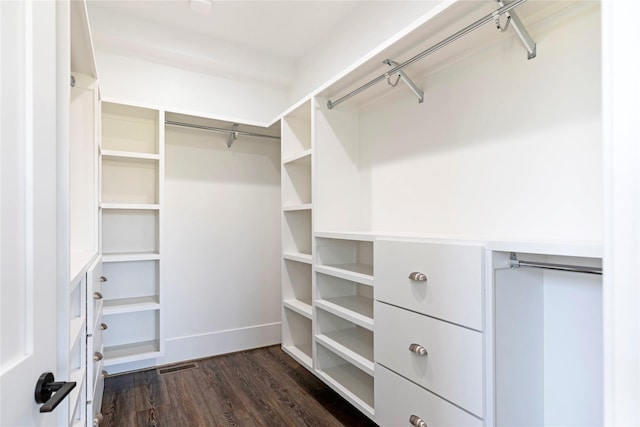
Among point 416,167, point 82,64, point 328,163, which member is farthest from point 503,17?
point 82,64

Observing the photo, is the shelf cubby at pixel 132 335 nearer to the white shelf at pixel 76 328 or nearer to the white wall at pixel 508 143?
the white shelf at pixel 76 328

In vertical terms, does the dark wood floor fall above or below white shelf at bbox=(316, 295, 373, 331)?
below

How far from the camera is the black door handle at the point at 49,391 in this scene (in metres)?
0.65

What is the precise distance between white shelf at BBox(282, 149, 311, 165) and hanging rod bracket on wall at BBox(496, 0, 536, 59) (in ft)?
4.30

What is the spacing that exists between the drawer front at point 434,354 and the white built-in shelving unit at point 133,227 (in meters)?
1.79

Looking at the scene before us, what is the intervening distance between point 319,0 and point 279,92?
1.10 m

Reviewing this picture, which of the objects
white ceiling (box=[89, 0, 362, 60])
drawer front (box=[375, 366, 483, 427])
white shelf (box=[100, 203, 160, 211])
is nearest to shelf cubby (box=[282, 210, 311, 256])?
white shelf (box=[100, 203, 160, 211])

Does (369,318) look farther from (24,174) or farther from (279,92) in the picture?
(279,92)

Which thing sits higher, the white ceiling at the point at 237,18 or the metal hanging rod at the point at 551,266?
the white ceiling at the point at 237,18

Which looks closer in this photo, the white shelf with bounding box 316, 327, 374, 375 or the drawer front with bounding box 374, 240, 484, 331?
the drawer front with bounding box 374, 240, 484, 331

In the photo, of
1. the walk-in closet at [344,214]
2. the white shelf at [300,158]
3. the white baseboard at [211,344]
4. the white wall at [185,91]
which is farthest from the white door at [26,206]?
the white baseboard at [211,344]

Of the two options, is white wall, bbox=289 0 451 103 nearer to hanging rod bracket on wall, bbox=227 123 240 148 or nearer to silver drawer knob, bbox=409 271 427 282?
hanging rod bracket on wall, bbox=227 123 240 148

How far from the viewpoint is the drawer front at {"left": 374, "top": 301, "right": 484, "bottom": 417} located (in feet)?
3.98

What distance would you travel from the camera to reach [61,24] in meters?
0.86
